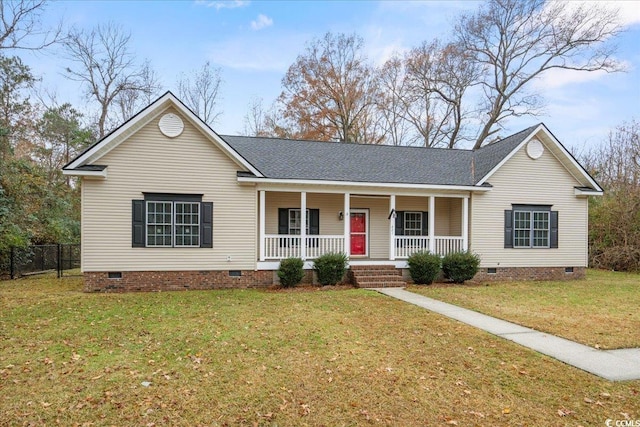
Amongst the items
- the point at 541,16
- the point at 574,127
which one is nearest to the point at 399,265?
the point at 574,127

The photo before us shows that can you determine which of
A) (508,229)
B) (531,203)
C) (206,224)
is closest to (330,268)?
(206,224)

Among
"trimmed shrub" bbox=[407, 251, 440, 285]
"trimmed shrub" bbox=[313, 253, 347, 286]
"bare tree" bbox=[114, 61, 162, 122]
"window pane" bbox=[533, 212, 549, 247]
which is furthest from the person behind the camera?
"bare tree" bbox=[114, 61, 162, 122]

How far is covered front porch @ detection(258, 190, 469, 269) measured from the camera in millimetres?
13531

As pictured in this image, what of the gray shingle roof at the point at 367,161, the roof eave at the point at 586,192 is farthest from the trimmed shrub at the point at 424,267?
the roof eave at the point at 586,192

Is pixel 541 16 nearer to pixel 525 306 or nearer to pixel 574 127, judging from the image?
pixel 574 127

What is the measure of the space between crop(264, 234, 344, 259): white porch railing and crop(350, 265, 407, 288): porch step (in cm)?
112

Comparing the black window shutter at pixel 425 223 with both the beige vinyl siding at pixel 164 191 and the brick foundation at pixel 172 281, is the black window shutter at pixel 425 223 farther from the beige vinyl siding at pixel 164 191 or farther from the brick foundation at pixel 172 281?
the beige vinyl siding at pixel 164 191

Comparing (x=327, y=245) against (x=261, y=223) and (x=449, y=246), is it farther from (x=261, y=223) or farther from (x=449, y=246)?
(x=449, y=246)

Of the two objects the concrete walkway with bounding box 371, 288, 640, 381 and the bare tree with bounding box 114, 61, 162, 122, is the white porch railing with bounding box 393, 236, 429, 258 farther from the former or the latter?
the bare tree with bounding box 114, 61, 162, 122

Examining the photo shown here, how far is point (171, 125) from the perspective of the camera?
11.9 meters

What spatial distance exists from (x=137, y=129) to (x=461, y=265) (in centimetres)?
1134

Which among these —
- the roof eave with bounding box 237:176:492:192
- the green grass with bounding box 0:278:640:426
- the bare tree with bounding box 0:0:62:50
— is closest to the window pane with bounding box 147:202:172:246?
the roof eave with bounding box 237:176:492:192

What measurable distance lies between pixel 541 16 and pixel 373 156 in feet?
65.0

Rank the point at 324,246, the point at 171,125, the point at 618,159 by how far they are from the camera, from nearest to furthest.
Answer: the point at 171,125
the point at 324,246
the point at 618,159
